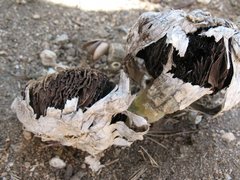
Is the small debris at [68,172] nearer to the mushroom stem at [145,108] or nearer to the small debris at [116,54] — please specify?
the mushroom stem at [145,108]

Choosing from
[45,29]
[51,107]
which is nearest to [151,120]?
[51,107]

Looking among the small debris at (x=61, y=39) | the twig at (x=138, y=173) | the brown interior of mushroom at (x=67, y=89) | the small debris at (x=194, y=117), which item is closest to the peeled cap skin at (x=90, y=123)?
the brown interior of mushroom at (x=67, y=89)

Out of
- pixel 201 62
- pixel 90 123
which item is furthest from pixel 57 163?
pixel 201 62

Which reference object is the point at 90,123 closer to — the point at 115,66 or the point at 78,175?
the point at 78,175

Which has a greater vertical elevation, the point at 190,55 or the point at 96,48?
the point at 190,55

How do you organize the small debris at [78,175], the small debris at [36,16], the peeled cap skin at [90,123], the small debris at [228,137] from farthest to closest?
the small debris at [36,16] → the small debris at [228,137] → the small debris at [78,175] → the peeled cap skin at [90,123]

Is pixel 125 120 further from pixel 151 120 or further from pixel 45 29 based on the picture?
pixel 45 29

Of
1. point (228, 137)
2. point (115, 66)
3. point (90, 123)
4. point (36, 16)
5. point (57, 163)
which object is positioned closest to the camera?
point (90, 123)
